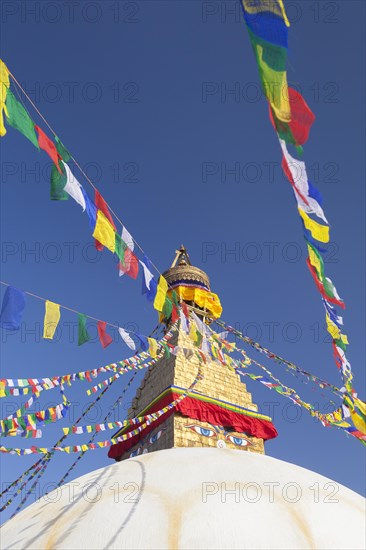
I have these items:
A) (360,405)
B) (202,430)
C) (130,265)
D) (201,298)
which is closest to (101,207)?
(130,265)

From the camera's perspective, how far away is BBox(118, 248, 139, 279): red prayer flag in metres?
5.62

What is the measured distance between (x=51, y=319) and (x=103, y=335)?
3.62 feet

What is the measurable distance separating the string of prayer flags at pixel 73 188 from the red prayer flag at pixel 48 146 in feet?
0.56

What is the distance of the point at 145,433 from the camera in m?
10.4

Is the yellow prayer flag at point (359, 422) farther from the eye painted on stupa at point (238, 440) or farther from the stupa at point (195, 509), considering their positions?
the stupa at point (195, 509)

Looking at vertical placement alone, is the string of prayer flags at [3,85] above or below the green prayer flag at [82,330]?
above

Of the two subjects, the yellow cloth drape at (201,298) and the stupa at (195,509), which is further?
the yellow cloth drape at (201,298)

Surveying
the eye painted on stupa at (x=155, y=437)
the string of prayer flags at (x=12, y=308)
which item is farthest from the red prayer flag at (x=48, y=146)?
the eye painted on stupa at (x=155, y=437)

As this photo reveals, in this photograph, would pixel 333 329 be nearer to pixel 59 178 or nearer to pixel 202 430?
pixel 202 430

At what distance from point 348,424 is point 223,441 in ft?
9.52

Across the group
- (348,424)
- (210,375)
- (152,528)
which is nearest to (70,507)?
(152,528)

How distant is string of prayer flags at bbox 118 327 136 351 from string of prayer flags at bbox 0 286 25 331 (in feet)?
6.73

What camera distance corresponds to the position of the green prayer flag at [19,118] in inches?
139

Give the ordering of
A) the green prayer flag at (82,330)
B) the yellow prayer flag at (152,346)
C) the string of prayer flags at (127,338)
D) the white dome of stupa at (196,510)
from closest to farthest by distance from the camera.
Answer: the white dome of stupa at (196,510) < the green prayer flag at (82,330) < the string of prayer flags at (127,338) < the yellow prayer flag at (152,346)
